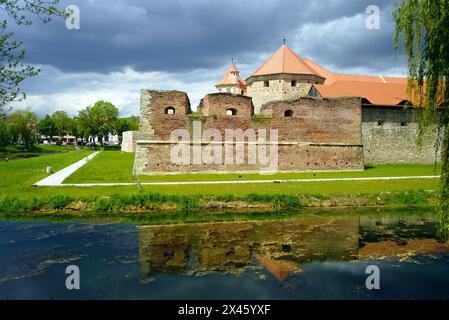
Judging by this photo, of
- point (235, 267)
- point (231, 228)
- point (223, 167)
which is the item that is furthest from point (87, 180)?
point (235, 267)

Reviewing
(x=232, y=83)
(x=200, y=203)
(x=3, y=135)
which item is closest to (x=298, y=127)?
(x=200, y=203)

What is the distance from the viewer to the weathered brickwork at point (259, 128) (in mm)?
19641

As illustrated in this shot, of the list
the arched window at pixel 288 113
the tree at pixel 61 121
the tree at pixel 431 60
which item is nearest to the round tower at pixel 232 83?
the arched window at pixel 288 113

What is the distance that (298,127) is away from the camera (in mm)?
21938

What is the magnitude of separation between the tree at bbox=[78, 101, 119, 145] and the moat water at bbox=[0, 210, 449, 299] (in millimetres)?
44268

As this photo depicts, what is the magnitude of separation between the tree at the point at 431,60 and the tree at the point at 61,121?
75.2 m

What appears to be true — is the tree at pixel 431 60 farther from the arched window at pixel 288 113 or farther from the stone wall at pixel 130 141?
the stone wall at pixel 130 141

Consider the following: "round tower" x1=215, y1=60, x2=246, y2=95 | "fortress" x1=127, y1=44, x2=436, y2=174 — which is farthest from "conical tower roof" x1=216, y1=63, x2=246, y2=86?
"fortress" x1=127, y1=44, x2=436, y2=174

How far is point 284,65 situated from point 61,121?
58.3 m

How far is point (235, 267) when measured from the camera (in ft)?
27.8

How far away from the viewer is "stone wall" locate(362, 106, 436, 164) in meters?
26.8
